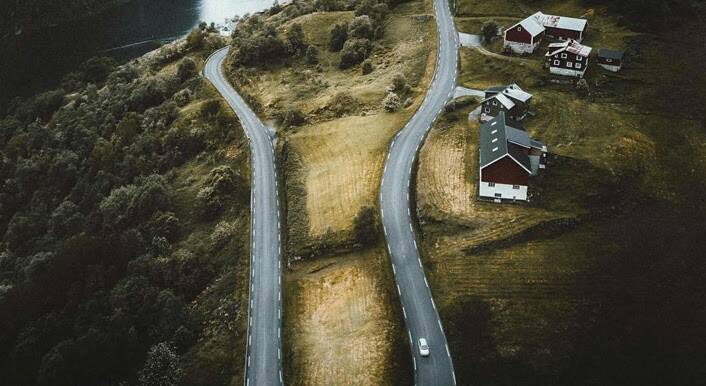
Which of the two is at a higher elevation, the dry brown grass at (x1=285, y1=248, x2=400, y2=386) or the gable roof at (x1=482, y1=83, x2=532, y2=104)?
the gable roof at (x1=482, y1=83, x2=532, y2=104)

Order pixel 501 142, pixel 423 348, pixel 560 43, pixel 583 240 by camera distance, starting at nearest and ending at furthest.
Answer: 1. pixel 423 348
2. pixel 583 240
3. pixel 501 142
4. pixel 560 43

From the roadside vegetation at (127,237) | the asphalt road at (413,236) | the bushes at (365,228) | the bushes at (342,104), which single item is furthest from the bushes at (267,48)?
the bushes at (365,228)

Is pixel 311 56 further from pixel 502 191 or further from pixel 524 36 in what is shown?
pixel 502 191

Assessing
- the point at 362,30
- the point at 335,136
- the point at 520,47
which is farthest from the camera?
the point at 362,30

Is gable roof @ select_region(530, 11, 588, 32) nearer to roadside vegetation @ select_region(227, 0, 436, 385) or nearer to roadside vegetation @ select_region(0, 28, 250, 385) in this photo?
roadside vegetation @ select_region(227, 0, 436, 385)

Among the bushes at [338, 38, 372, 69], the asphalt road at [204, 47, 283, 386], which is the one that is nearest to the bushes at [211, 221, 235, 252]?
the asphalt road at [204, 47, 283, 386]

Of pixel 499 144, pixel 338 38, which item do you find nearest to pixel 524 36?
pixel 499 144
